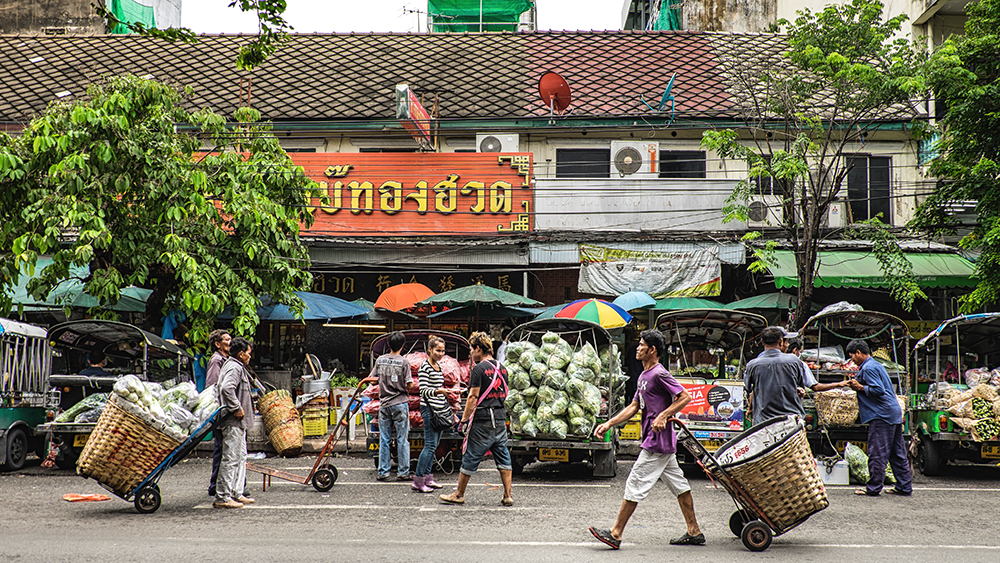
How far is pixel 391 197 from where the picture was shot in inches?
704

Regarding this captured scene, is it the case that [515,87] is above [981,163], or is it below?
above

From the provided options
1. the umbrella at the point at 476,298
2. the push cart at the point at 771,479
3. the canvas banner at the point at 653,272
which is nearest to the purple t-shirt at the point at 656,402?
the push cart at the point at 771,479

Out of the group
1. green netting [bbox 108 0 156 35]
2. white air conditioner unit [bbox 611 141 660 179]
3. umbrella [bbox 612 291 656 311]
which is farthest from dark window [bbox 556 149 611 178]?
green netting [bbox 108 0 156 35]

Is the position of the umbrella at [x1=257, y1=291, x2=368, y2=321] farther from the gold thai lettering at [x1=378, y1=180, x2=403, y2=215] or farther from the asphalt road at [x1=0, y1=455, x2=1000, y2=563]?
the asphalt road at [x1=0, y1=455, x2=1000, y2=563]

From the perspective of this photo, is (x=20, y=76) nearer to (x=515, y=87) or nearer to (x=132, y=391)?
(x=515, y=87)

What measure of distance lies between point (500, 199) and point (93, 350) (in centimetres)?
870

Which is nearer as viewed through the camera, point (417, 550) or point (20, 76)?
point (417, 550)

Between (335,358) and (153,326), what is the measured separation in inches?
191

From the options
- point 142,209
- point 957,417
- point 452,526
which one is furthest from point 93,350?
point 957,417

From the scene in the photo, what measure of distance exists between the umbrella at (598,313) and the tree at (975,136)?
6468mm

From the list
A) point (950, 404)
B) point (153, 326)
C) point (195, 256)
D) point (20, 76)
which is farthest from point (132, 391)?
point (20, 76)

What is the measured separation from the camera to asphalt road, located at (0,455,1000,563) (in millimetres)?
6398

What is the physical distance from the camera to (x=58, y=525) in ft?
24.5

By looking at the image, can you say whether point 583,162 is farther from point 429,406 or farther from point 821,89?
point 429,406
